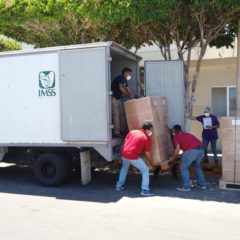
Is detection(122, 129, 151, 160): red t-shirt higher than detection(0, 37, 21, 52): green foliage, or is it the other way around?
detection(0, 37, 21, 52): green foliage

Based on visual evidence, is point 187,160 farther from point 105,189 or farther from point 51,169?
point 51,169

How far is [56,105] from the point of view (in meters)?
9.44

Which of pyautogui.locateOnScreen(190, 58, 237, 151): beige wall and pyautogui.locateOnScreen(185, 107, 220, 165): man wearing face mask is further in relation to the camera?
pyautogui.locateOnScreen(190, 58, 237, 151): beige wall

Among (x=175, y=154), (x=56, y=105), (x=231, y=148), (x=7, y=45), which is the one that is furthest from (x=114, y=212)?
(x=7, y=45)

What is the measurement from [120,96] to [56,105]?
1670 millimetres

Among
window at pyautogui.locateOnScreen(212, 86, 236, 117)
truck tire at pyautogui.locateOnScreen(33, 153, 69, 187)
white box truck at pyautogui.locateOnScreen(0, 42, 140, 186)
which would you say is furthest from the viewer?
window at pyautogui.locateOnScreen(212, 86, 236, 117)

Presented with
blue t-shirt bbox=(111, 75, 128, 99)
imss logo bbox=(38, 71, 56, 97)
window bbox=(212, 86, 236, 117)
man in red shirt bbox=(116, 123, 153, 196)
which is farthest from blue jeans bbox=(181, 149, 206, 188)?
window bbox=(212, 86, 236, 117)

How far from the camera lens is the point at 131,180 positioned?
34.5 ft

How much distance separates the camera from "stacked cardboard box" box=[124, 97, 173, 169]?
30.5 ft

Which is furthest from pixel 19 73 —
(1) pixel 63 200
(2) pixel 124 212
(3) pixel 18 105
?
(2) pixel 124 212

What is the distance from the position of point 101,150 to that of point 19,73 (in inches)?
100.0

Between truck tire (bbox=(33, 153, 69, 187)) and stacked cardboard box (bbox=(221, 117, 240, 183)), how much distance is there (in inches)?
136

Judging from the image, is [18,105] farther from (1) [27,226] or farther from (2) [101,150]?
(1) [27,226]

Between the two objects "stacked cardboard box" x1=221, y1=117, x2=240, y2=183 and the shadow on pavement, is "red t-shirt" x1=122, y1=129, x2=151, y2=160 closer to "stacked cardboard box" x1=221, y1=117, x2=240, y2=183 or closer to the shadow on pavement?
the shadow on pavement
